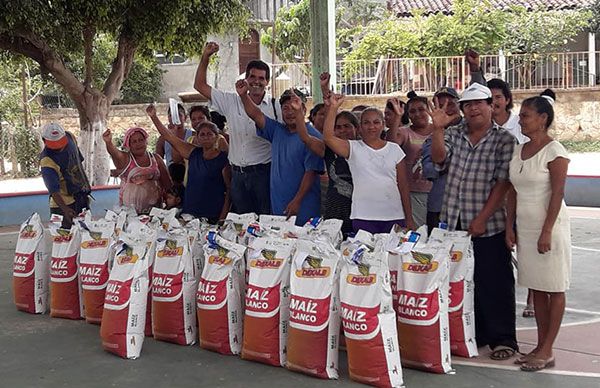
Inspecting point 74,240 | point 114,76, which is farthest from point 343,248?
point 114,76

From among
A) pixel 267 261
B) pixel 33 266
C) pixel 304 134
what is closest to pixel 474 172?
pixel 304 134

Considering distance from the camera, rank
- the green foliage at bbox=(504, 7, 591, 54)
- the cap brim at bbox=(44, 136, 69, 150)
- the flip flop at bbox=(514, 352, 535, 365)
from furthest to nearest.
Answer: the green foliage at bbox=(504, 7, 591, 54) → the cap brim at bbox=(44, 136, 69, 150) → the flip flop at bbox=(514, 352, 535, 365)

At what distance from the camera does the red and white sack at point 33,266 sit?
6.19 metres

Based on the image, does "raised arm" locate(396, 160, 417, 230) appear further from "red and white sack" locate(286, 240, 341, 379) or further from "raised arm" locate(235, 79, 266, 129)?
"raised arm" locate(235, 79, 266, 129)

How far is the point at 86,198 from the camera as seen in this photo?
7.02 m

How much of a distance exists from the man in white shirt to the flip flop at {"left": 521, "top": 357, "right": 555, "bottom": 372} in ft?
7.62

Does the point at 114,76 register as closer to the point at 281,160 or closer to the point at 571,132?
the point at 281,160

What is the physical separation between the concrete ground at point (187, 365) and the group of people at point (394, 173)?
229 millimetres

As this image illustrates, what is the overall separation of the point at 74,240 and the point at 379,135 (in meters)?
2.41

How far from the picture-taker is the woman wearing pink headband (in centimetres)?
643

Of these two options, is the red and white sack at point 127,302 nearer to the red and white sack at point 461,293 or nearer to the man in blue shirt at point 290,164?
the man in blue shirt at point 290,164

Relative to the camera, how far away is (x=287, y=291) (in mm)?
4641

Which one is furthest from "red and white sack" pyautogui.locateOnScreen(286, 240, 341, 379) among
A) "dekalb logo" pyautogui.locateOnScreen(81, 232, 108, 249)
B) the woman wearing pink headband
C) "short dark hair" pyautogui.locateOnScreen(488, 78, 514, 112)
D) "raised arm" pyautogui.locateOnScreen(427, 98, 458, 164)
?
the woman wearing pink headband

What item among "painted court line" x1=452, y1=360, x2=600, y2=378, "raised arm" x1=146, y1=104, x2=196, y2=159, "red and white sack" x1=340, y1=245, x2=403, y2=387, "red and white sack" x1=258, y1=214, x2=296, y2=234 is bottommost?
"painted court line" x1=452, y1=360, x2=600, y2=378
